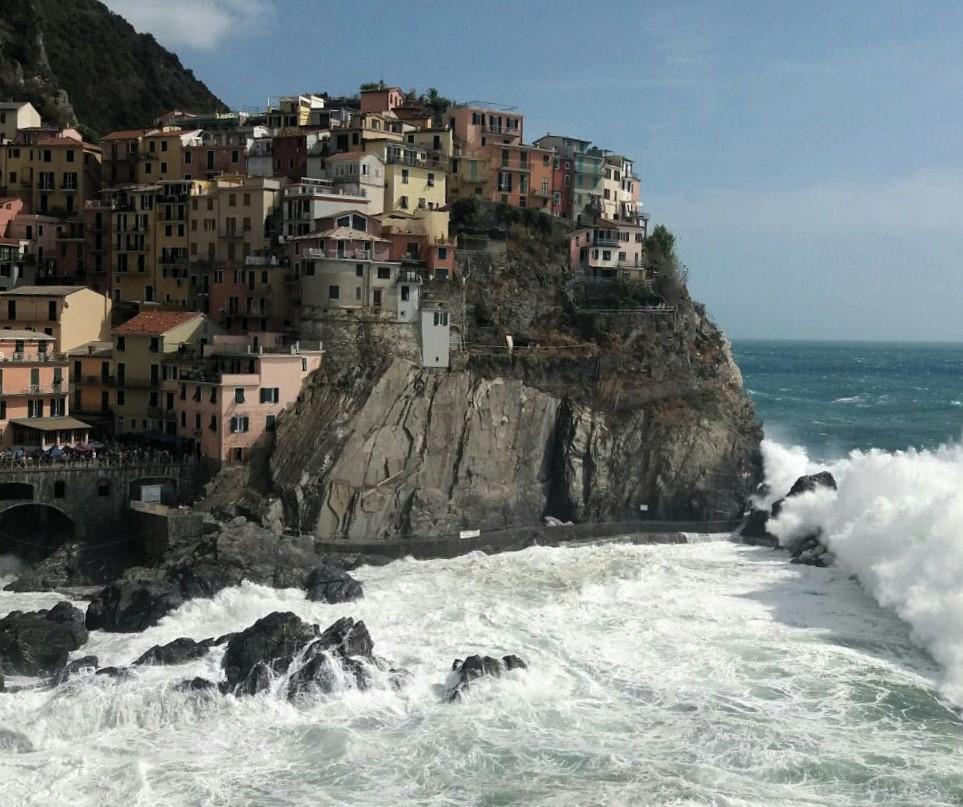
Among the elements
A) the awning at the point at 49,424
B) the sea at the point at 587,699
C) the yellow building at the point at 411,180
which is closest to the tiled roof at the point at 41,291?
the awning at the point at 49,424

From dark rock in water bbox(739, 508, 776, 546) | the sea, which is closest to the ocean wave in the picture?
the sea

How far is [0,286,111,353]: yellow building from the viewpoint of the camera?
2817 inches

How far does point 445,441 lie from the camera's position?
6575 cm

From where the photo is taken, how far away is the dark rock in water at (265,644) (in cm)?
4388

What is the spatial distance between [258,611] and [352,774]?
15.9 meters

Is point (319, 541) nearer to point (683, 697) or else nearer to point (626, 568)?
point (626, 568)

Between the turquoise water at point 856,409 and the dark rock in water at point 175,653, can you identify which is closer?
the dark rock in water at point 175,653

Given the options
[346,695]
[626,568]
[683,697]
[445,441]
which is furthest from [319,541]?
[683,697]

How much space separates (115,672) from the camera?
43719mm

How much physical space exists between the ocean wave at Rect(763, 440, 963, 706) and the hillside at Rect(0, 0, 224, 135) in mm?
71231

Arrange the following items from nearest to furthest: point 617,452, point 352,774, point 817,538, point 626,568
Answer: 1. point 352,774
2. point 626,568
3. point 817,538
4. point 617,452

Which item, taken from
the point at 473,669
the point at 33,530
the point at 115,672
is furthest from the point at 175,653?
the point at 33,530

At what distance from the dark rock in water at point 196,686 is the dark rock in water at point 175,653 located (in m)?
2.61

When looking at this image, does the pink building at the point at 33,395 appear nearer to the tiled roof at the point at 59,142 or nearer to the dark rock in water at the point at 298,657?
the dark rock in water at the point at 298,657
